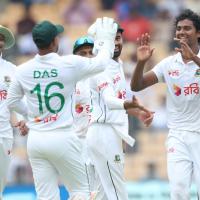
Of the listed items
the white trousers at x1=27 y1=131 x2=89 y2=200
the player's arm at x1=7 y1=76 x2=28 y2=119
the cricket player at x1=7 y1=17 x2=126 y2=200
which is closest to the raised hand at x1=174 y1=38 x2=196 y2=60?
the cricket player at x1=7 y1=17 x2=126 y2=200

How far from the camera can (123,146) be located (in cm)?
996

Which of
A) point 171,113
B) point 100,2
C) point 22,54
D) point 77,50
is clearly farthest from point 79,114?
point 100,2

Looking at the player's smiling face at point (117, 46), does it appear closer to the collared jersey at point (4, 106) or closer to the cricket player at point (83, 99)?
the cricket player at point (83, 99)

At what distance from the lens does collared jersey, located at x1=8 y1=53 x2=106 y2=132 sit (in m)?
8.62

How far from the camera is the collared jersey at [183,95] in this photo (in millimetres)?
9242

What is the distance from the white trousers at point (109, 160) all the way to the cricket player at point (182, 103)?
67cm

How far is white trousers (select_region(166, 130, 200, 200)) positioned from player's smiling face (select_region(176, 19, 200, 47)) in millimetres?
903

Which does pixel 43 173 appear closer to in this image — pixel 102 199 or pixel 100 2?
pixel 102 199

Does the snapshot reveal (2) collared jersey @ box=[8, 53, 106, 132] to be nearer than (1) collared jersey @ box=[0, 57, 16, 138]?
Yes

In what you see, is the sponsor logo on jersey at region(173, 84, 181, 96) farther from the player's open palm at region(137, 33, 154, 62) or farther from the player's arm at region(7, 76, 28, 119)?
the player's arm at region(7, 76, 28, 119)

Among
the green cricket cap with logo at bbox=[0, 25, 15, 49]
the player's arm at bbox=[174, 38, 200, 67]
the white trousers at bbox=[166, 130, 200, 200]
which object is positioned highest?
the green cricket cap with logo at bbox=[0, 25, 15, 49]

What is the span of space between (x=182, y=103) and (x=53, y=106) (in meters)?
1.36

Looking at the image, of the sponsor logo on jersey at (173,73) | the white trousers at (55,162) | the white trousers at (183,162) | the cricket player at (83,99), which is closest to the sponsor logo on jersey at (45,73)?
the white trousers at (55,162)

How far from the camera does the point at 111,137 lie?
9734 millimetres
